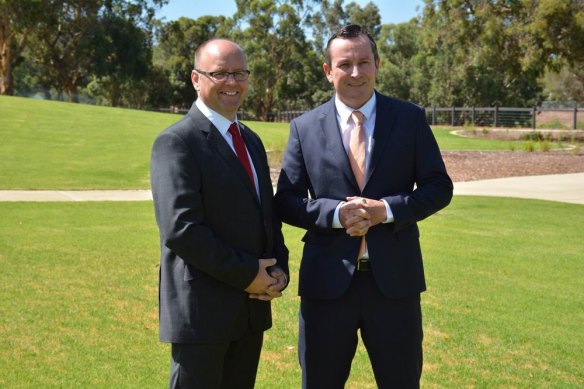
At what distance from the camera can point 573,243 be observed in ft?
30.6

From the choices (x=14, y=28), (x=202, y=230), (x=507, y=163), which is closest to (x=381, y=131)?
(x=202, y=230)

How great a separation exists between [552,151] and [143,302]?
2111 centimetres

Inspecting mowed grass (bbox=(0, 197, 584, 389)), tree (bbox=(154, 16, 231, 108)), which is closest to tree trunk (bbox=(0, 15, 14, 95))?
tree (bbox=(154, 16, 231, 108))

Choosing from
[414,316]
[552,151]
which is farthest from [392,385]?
[552,151]

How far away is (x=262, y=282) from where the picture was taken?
3.03m

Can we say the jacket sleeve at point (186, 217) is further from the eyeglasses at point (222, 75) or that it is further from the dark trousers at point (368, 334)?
the dark trousers at point (368, 334)

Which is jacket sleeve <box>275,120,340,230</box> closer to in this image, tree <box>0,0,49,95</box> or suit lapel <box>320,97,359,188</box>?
suit lapel <box>320,97,359,188</box>

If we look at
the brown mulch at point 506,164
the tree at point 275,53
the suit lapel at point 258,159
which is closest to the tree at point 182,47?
the tree at point 275,53

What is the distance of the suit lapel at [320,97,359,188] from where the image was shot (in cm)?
325

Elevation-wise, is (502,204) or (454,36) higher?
(454,36)

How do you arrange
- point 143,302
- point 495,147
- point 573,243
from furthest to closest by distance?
point 495,147, point 573,243, point 143,302

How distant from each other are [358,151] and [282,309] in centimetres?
330

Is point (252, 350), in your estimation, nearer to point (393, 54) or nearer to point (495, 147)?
point (495, 147)

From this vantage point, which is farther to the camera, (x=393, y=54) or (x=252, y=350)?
(x=393, y=54)
